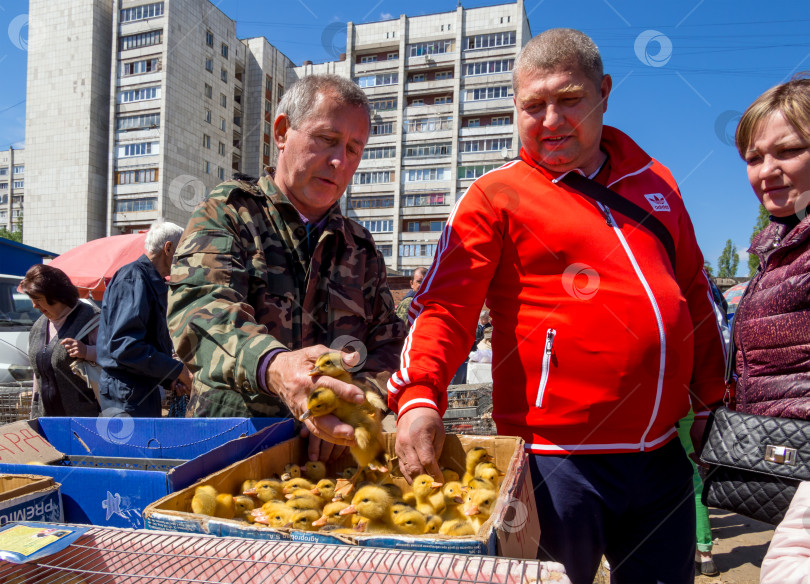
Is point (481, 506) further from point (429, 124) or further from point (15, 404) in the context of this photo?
point (429, 124)

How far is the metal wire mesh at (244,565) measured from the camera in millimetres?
1011

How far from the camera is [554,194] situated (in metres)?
1.99

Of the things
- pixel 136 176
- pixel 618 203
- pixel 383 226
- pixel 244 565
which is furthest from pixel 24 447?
pixel 136 176

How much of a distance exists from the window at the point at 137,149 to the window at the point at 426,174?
2013 cm

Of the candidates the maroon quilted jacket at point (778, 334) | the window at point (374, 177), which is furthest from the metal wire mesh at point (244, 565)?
the window at point (374, 177)

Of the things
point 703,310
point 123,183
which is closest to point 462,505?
point 703,310

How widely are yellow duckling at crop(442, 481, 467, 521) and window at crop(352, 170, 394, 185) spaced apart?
46.1 meters

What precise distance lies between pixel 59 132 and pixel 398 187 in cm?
2796

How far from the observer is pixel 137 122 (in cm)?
4203

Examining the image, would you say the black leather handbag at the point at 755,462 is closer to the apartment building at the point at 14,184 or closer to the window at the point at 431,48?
the window at the point at 431,48

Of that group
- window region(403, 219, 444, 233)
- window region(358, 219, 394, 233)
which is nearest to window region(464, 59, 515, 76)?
window region(403, 219, 444, 233)

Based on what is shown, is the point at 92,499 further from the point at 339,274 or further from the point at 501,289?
the point at 501,289

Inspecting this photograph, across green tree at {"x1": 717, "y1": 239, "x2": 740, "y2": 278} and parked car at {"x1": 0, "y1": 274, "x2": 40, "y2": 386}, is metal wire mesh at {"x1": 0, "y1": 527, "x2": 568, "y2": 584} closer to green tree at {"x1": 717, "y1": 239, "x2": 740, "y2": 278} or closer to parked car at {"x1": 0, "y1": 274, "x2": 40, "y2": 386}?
parked car at {"x1": 0, "y1": 274, "x2": 40, "y2": 386}

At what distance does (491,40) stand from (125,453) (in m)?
49.3
